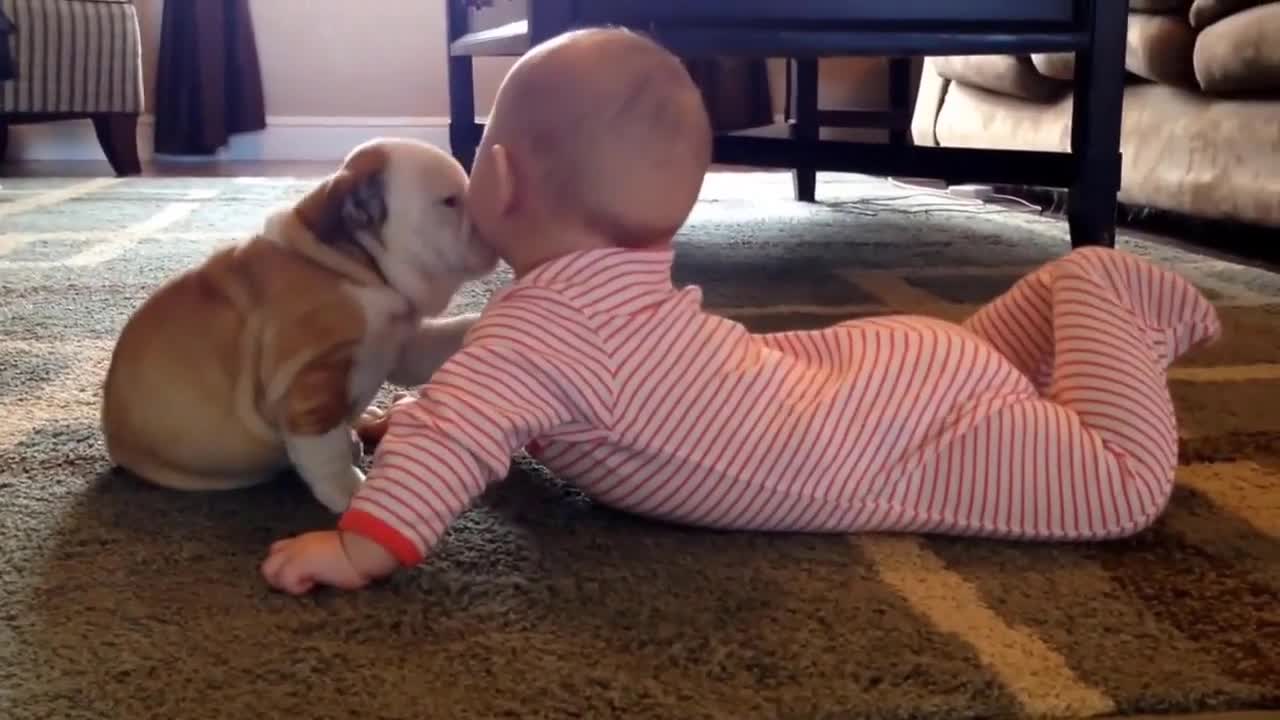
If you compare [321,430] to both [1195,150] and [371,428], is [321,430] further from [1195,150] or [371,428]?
[1195,150]

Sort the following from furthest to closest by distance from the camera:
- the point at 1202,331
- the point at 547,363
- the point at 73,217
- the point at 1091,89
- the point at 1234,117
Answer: the point at 73,217
the point at 1234,117
the point at 1091,89
the point at 1202,331
the point at 547,363

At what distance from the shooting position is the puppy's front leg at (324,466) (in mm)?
718

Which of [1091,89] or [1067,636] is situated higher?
[1091,89]

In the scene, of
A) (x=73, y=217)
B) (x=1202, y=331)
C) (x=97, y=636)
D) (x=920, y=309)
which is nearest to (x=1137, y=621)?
(x=1202, y=331)

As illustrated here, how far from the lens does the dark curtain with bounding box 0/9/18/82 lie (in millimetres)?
2760

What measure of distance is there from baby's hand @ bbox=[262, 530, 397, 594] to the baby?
0.08 metres

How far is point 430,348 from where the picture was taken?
83cm

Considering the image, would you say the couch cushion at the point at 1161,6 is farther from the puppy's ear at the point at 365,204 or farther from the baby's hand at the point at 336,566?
the baby's hand at the point at 336,566

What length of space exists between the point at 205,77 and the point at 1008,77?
7.14 feet

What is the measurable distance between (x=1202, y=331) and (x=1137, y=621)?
279 millimetres

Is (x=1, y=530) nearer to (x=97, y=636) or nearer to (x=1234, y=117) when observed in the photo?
(x=97, y=636)

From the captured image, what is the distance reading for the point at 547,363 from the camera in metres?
0.64

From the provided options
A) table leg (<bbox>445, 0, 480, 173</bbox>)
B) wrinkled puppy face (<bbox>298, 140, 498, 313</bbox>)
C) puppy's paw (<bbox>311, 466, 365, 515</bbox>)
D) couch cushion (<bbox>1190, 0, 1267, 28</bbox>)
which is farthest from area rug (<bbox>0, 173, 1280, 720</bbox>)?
table leg (<bbox>445, 0, 480, 173</bbox>)

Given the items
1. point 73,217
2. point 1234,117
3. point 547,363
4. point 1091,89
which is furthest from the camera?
point 73,217
